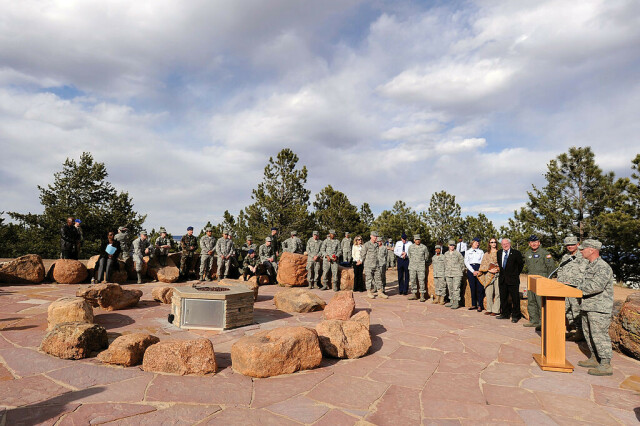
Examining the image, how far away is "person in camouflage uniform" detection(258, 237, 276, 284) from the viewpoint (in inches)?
493

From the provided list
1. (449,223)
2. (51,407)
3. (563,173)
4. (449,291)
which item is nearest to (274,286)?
(449,291)

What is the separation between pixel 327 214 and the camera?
26922mm

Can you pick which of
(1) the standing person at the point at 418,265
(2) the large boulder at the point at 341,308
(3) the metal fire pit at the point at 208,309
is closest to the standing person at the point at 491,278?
(1) the standing person at the point at 418,265

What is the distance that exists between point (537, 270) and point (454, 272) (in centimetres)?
198

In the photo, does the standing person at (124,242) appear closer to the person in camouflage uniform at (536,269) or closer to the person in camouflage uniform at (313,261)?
the person in camouflage uniform at (313,261)

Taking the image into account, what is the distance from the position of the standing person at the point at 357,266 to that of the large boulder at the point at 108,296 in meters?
6.08

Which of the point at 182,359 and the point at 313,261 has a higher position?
the point at 313,261

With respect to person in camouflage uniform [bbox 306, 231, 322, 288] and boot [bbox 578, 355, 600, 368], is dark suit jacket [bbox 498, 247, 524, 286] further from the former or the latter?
person in camouflage uniform [bbox 306, 231, 322, 288]

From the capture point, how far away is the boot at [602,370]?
14.7ft

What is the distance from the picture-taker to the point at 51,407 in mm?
3229

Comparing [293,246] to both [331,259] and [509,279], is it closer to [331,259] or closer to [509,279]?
[331,259]

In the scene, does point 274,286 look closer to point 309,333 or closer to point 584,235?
point 309,333

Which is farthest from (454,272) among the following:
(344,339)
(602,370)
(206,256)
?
(206,256)

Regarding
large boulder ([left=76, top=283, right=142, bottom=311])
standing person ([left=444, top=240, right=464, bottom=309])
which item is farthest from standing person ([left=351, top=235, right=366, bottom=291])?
large boulder ([left=76, top=283, right=142, bottom=311])
